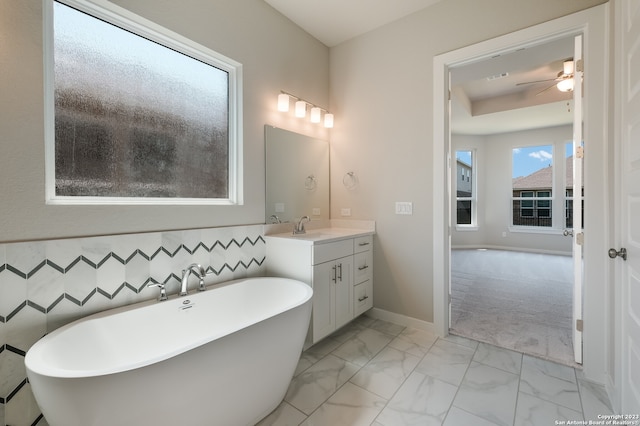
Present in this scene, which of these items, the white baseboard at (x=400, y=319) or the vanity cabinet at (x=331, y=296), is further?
the white baseboard at (x=400, y=319)

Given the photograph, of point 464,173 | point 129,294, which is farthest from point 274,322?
point 464,173

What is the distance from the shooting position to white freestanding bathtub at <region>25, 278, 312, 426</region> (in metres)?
0.89

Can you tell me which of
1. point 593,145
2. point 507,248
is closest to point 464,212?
point 507,248

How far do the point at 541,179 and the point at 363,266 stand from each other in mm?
6077

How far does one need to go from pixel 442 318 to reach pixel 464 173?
557cm

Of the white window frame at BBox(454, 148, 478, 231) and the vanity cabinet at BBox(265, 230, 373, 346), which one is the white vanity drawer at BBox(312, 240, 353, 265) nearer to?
the vanity cabinet at BBox(265, 230, 373, 346)

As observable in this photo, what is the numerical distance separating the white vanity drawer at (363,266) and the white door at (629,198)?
1.65 m

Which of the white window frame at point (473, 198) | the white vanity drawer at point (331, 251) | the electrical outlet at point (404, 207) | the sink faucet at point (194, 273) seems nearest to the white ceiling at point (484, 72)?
the white window frame at point (473, 198)

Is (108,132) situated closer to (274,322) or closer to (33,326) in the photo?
(33,326)

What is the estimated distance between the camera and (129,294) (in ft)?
5.28

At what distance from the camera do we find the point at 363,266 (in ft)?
8.50

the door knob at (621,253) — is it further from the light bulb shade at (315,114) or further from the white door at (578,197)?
the light bulb shade at (315,114)

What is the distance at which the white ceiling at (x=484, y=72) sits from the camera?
7.97 feet

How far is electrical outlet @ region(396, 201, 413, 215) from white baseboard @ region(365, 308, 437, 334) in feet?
3.28
